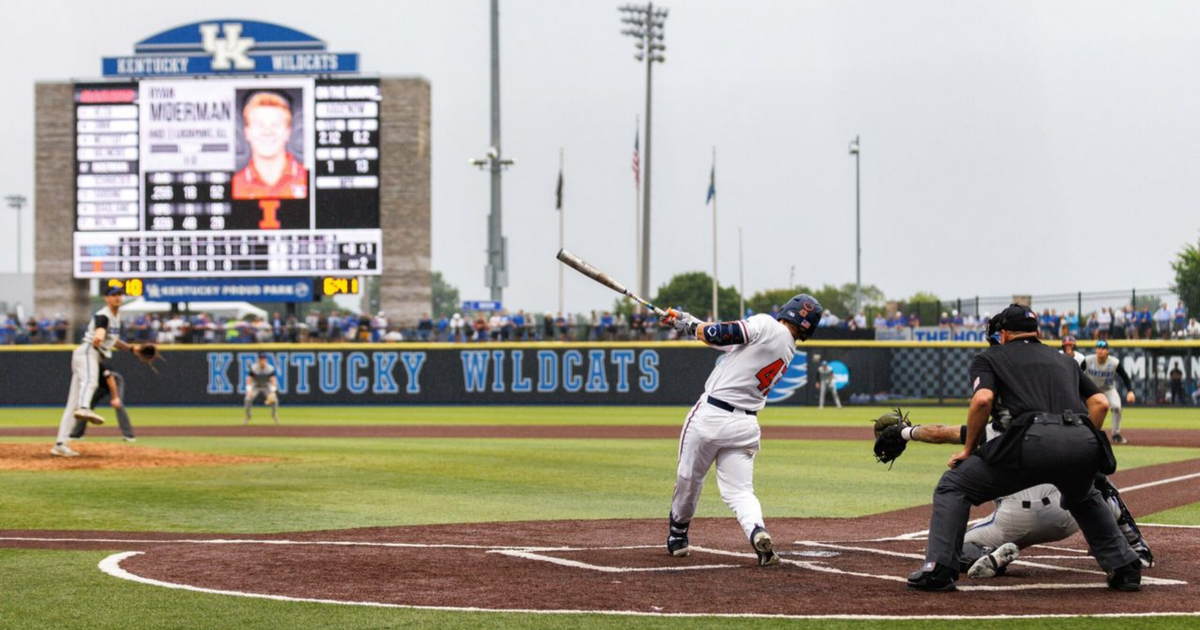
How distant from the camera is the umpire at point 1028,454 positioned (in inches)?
311

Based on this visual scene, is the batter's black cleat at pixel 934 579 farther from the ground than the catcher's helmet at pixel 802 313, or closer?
closer

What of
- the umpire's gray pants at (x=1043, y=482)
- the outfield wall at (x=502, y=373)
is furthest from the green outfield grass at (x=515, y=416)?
the umpire's gray pants at (x=1043, y=482)

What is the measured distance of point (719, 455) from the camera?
32.0ft

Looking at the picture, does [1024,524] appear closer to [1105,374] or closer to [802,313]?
[802,313]

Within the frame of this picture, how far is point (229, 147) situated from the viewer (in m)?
41.8

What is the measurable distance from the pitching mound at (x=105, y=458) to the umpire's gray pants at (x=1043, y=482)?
477 inches

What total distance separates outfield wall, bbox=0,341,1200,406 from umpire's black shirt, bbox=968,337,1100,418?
32083 mm

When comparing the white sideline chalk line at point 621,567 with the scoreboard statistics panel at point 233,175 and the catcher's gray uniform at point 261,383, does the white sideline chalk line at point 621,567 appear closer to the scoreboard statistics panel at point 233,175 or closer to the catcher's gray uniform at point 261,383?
the catcher's gray uniform at point 261,383

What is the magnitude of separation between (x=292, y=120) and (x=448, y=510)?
30330 millimetres

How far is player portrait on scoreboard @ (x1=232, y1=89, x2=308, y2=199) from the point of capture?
137 ft

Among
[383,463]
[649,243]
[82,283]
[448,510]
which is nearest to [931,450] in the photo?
[383,463]

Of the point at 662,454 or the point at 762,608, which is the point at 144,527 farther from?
the point at 662,454

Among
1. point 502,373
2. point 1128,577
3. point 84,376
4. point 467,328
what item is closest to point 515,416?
point 502,373

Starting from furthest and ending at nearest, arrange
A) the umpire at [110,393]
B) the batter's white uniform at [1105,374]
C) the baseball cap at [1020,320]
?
the batter's white uniform at [1105,374]
the umpire at [110,393]
the baseball cap at [1020,320]
